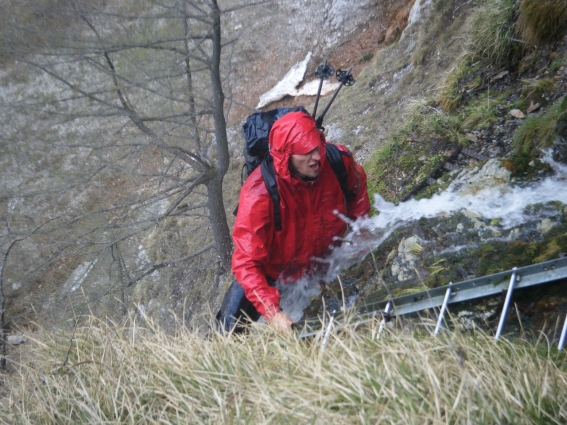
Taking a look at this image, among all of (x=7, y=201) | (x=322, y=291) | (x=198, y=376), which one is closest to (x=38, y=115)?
(x=7, y=201)

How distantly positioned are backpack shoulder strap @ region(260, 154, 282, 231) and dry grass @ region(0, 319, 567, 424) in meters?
1.03

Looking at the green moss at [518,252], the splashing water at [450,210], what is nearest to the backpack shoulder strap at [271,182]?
the splashing water at [450,210]

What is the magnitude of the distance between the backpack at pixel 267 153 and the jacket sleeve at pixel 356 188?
83 mm

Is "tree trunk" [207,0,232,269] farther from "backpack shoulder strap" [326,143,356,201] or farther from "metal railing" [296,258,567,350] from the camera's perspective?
"metal railing" [296,258,567,350]

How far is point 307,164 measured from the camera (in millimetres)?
3820

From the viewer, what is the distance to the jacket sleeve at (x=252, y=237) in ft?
12.3

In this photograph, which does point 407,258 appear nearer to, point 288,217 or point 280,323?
point 288,217

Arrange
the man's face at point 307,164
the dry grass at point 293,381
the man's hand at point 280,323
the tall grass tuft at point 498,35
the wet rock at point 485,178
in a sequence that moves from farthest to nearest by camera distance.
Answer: the tall grass tuft at point 498,35 → the wet rock at point 485,178 → the man's face at point 307,164 → the man's hand at point 280,323 → the dry grass at point 293,381

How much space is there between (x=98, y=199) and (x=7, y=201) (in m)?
1.38

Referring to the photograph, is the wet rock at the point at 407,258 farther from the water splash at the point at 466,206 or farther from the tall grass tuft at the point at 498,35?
the tall grass tuft at the point at 498,35

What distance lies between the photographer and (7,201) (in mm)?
7535

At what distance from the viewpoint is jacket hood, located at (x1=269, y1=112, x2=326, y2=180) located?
12.0ft

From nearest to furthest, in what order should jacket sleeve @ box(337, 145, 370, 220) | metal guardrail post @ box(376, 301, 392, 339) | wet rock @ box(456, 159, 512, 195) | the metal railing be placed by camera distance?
metal guardrail post @ box(376, 301, 392, 339), the metal railing, jacket sleeve @ box(337, 145, 370, 220), wet rock @ box(456, 159, 512, 195)

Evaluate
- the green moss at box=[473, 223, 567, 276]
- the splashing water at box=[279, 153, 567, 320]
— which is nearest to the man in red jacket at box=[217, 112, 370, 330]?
the splashing water at box=[279, 153, 567, 320]
